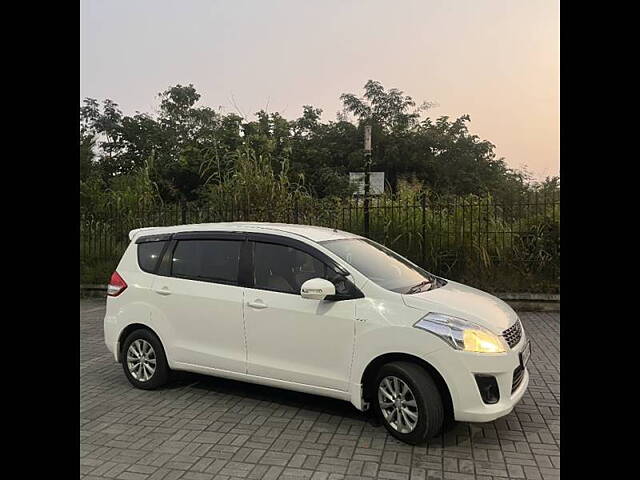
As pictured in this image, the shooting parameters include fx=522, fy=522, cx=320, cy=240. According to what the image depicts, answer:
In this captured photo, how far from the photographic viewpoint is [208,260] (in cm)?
515

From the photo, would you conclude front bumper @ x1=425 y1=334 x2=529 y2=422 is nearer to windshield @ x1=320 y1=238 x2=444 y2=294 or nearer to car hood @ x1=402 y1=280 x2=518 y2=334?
car hood @ x1=402 y1=280 x2=518 y2=334

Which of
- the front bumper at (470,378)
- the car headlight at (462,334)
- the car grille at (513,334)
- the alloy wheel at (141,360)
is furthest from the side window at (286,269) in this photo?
the alloy wheel at (141,360)

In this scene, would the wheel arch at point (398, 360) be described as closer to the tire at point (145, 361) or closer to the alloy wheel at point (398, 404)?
the alloy wheel at point (398, 404)

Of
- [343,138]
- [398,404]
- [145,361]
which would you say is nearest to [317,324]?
[398,404]

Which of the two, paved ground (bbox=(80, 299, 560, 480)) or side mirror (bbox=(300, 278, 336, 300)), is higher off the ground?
side mirror (bbox=(300, 278, 336, 300))

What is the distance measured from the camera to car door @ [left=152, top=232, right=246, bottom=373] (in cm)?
481

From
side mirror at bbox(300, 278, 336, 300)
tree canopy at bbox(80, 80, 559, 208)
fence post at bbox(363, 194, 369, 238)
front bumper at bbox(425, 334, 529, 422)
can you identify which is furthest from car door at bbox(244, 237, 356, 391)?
tree canopy at bbox(80, 80, 559, 208)

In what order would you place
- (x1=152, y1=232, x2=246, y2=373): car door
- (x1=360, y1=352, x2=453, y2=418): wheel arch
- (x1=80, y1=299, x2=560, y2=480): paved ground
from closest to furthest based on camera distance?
(x1=80, y1=299, x2=560, y2=480): paved ground, (x1=360, y1=352, x2=453, y2=418): wheel arch, (x1=152, y1=232, x2=246, y2=373): car door

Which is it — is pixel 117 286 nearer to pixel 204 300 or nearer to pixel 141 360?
pixel 141 360
